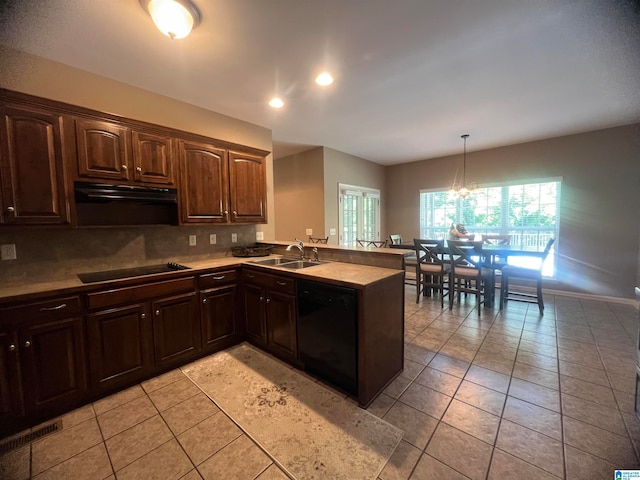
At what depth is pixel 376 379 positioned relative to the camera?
197 cm

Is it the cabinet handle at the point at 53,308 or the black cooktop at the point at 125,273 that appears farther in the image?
the black cooktop at the point at 125,273

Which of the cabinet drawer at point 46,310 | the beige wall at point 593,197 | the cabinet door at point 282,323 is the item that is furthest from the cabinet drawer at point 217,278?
the beige wall at point 593,197

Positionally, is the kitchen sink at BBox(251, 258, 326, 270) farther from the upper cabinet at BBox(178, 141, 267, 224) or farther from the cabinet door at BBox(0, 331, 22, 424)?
the cabinet door at BBox(0, 331, 22, 424)

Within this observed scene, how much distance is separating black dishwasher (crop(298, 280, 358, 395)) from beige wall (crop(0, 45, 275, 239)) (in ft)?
7.94

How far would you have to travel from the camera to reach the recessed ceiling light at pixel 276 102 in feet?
9.93

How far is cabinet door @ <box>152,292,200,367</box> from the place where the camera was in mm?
2252

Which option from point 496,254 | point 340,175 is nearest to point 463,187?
point 496,254

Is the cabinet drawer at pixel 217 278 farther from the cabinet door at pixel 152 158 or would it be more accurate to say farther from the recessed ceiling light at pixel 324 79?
the recessed ceiling light at pixel 324 79

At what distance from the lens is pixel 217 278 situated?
263 centimetres

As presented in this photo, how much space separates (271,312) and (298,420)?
97 centimetres

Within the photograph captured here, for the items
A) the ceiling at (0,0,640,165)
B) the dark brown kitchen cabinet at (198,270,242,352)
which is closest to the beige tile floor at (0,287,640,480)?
the dark brown kitchen cabinet at (198,270,242,352)

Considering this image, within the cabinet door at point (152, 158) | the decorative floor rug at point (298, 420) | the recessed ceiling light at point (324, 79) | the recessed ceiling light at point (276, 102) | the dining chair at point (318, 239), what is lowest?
the decorative floor rug at point (298, 420)

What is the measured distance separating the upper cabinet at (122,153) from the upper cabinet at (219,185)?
0.17 metres

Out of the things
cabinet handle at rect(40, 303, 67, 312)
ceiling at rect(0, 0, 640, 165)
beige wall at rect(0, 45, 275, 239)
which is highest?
ceiling at rect(0, 0, 640, 165)
